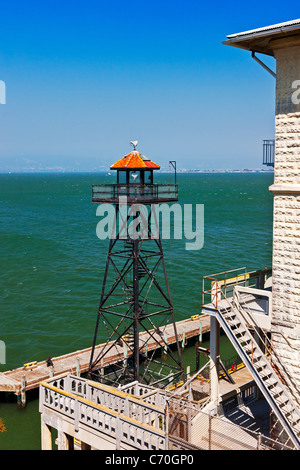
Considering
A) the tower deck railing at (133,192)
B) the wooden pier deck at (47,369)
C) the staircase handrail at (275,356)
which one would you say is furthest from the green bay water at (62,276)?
the staircase handrail at (275,356)

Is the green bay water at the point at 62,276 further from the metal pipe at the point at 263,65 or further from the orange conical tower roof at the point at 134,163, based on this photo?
the metal pipe at the point at 263,65

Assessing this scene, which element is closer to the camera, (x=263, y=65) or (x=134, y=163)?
(x=263, y=65)

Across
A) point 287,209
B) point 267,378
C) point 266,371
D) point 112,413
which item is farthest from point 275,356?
point 112,413

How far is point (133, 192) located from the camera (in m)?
26.6

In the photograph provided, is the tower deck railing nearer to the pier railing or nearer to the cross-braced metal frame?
the cross-braced metal frame

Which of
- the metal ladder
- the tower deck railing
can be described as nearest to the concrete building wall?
the metal ladder

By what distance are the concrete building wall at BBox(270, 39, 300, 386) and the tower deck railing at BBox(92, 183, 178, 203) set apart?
34.9ft

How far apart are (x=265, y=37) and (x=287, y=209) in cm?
524

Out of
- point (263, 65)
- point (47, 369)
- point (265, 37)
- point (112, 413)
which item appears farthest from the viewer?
A: point (47, 369)

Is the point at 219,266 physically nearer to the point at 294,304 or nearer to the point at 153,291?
the point at 153,291

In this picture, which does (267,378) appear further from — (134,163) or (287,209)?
(134,163)

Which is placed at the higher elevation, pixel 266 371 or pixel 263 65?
pixel 263 65

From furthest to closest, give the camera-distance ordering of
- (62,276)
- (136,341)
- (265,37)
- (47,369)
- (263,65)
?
(62,276)
(47,369)
(136,341)
(263,65)
(265,37)

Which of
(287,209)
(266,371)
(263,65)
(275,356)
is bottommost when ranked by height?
(266,371)
